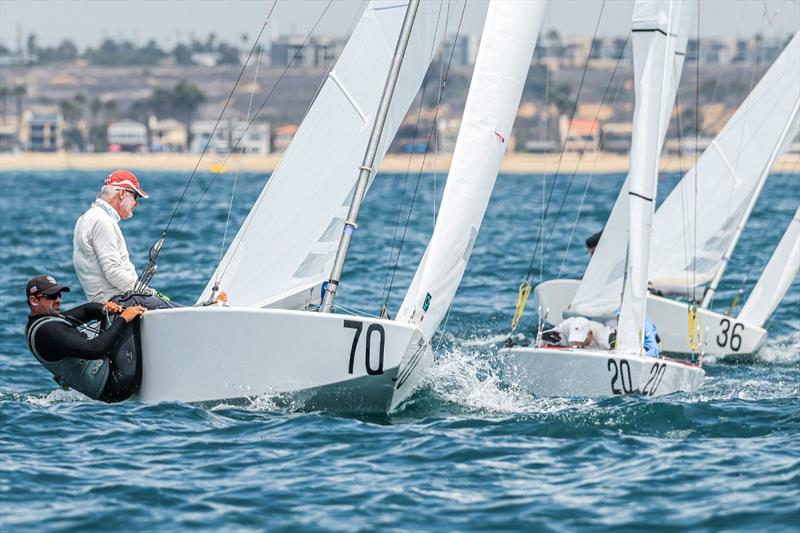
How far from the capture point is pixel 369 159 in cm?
1028

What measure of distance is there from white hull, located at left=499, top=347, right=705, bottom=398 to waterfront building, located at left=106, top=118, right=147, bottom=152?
144 metres

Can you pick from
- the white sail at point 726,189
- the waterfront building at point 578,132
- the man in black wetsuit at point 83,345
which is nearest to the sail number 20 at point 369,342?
the man in black wetsuit at point 83,345

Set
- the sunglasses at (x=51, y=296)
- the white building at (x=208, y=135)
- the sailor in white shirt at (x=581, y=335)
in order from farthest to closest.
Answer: the white building at (x=208, y=135), the sailor in white shirt at (x=581, y=335), the sunglasses at (x=51, y=296)

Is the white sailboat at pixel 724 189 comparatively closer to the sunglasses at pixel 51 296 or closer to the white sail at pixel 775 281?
the white sail at pixel 775 281

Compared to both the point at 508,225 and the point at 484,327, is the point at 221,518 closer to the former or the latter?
the point at 484,327

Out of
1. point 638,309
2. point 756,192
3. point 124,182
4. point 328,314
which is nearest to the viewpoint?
point 328,314

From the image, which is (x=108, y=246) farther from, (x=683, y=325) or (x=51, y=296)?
(x=683, y=325)

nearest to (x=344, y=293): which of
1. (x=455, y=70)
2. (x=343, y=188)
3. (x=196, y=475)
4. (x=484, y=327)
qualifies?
(x=484, y=327)

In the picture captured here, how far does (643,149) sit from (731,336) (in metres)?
4.11

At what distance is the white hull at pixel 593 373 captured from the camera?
432 inches

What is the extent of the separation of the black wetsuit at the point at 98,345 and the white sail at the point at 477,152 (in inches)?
71.1

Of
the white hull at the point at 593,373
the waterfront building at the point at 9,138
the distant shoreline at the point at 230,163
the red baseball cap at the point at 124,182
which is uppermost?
the waterfront building at the point at 9,138

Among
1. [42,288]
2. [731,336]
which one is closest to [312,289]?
[42,288]

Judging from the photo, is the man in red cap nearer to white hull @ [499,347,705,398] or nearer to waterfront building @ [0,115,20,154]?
white hull @ [499,347,705,398]
